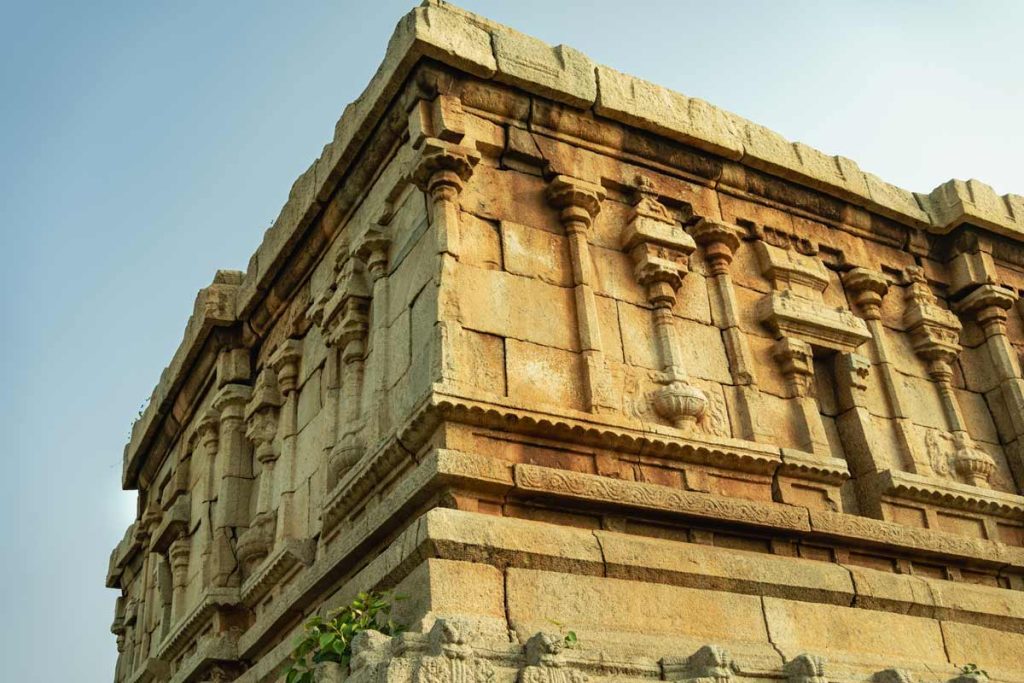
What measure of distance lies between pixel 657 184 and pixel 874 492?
276 centimetres

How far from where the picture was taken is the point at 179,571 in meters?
11.0

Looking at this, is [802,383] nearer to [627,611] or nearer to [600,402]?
[600,402]

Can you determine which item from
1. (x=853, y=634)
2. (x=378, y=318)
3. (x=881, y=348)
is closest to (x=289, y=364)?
(x=378, y=318)

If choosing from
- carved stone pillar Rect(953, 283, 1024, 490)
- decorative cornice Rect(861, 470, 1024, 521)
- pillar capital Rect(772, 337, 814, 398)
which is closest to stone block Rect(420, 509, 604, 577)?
pillar capital Rect(772, 337, 814, 398)

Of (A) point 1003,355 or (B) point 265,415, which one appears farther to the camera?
(B) point 265,415

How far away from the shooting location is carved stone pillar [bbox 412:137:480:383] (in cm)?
702

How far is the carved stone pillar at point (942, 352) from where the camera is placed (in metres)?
8.79

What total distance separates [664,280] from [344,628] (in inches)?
135

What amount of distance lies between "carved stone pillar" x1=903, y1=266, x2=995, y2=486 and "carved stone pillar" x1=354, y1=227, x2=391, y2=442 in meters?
4.24

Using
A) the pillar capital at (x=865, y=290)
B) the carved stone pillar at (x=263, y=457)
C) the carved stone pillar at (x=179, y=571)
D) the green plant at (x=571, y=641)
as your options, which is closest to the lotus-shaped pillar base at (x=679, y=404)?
the green plant at (x=571, y=641)

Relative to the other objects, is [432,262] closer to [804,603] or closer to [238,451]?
[804,603]

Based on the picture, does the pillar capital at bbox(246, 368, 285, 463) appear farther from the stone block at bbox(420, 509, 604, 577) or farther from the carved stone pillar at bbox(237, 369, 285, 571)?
the stone block at bbox(420, 509, 604, 577)

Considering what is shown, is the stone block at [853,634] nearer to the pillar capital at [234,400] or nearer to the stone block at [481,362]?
the stone block at [481,362]

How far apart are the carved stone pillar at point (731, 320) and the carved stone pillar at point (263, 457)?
3856 millimetres
